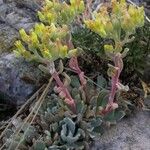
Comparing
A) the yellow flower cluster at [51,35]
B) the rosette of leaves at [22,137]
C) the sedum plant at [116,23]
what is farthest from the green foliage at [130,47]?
the rosette of leaves at [22,137]

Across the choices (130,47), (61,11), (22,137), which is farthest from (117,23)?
(22,137)

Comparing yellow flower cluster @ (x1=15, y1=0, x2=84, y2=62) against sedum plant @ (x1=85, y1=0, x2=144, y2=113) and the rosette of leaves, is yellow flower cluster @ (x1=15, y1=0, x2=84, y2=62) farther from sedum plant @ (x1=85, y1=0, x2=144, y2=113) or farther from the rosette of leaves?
the rosette of leaves

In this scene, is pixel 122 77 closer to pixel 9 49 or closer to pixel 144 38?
pixel 144 38

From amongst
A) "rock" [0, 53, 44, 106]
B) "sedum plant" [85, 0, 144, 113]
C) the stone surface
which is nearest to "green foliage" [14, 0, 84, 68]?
"sedum plant" [85, 0, 144, 113]

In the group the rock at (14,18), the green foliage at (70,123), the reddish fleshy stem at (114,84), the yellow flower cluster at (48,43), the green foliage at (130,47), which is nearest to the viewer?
the yellow flower cluster at (48,43)

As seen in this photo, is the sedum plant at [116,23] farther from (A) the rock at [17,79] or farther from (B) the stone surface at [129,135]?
(A) the rock at [17,79]
